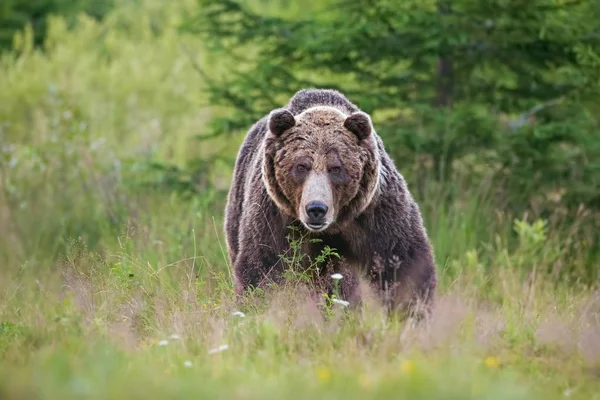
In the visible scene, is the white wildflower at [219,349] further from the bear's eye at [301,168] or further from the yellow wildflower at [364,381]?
the bear's eye at [301,168]

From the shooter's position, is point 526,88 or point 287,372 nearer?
point 287,372

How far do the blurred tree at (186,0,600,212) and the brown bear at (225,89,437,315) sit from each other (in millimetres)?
2883

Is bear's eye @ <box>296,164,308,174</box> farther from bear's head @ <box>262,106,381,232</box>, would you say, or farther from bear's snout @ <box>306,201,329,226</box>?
bear's snout @ <box>306,201,329,226</box>

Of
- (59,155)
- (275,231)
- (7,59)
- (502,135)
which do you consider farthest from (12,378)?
(7,59)

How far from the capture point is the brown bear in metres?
5.79

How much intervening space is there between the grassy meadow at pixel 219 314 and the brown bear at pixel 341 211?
252mm

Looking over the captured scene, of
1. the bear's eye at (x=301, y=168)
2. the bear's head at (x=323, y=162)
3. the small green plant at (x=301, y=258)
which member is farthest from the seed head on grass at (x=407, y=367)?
the bear's eye at (x=301, y=168)

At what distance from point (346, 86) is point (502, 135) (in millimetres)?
2276

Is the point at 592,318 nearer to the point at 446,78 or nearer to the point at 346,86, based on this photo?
the point at 446,78

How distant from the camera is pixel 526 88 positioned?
9344 millimetres

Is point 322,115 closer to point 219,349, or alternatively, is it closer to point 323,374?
point 219,349

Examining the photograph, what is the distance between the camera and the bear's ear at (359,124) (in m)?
5.89

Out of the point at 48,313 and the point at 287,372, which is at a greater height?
the point at 287,372

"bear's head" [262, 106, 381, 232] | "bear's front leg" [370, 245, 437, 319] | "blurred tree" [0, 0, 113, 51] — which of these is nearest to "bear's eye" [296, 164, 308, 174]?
"bear's head" [262, 106, 381, 232]
